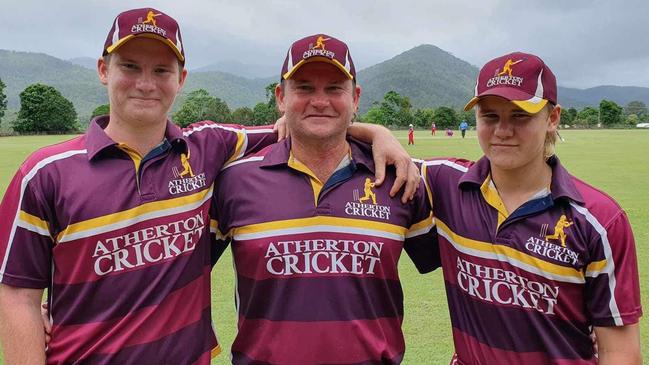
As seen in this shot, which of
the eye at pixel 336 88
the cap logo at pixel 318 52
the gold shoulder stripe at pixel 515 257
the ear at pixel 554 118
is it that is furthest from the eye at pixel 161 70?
the ear at pixel 554 118

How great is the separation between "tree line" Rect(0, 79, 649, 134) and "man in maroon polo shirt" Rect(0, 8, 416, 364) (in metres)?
55.0

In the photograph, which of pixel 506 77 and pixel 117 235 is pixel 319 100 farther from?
pixel 117 235

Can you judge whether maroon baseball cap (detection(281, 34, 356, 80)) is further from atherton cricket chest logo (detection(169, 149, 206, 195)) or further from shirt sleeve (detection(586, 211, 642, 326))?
shirt sleeve (detection(586, 211, 642, 326))

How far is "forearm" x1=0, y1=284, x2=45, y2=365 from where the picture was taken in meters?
2.63

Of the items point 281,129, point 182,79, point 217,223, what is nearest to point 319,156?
point 281,129

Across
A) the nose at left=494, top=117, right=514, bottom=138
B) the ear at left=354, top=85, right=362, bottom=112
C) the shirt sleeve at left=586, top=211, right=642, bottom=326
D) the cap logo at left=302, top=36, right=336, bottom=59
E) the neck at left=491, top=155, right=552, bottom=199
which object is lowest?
the shirt sleeve at left=586, top=211, right=642, bottom=326

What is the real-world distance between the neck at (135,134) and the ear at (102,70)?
0.21 metres

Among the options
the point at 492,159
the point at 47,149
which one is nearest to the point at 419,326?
the point at 492,159

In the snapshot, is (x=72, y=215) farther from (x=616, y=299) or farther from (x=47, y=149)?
(x=616, y=299)

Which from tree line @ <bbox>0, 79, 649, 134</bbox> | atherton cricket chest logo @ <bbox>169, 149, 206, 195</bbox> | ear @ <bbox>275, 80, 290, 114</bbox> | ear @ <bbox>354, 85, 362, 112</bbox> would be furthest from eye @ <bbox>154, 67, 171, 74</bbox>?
tree line @ <bbox>0, 79, 649, 134</bbox>

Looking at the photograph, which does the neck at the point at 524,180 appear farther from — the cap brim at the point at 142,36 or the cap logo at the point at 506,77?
the cap brim at the point at 142,36

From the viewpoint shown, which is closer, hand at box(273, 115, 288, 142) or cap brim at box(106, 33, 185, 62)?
cap brim at box(106, 33, 185, 62)

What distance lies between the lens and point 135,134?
287 cm

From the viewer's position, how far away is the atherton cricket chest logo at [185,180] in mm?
2863
